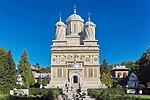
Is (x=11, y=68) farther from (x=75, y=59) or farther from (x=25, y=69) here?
(x=75, y=59)

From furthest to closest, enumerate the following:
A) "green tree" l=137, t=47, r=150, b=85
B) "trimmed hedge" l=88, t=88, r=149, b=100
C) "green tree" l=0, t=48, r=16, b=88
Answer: "green tree" l=137, t=47, r=150, b=85, "green tree" l=0, t=48, r=16, b=88, "trimmed hedge" l=88, t=88, r=149, b=100

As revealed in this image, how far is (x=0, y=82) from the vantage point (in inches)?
1825

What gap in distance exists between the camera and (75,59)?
51.5m

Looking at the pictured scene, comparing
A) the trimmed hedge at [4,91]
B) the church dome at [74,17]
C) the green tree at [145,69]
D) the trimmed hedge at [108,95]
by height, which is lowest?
the trimmed hedge at [108,95]

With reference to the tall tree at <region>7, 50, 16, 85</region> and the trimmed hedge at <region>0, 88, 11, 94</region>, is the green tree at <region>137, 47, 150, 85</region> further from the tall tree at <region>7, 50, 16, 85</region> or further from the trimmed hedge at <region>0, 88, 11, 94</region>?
the trimmed hedge at <region>0, 88, 11, 94</region>

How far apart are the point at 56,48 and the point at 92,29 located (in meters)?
9.02

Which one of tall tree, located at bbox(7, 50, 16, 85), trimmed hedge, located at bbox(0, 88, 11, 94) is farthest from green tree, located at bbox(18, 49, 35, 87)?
trimmed hedge, located at bbox(0, 88, 11, 94)

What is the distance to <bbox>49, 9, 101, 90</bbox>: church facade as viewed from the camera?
5022 cm

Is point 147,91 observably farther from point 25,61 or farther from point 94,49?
point 25,61

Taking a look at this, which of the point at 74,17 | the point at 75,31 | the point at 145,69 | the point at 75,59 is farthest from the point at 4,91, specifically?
the point at 74,17

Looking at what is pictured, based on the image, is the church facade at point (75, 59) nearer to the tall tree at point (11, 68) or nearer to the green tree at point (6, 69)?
the tall tree at point (11, 68)

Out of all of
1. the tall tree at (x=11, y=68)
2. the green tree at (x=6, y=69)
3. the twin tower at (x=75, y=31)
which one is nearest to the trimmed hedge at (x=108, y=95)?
the twin tower at (x=75, y=31)

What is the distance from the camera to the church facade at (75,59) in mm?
50219

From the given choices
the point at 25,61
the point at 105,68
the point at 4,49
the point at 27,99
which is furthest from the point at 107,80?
the point at 27,99
